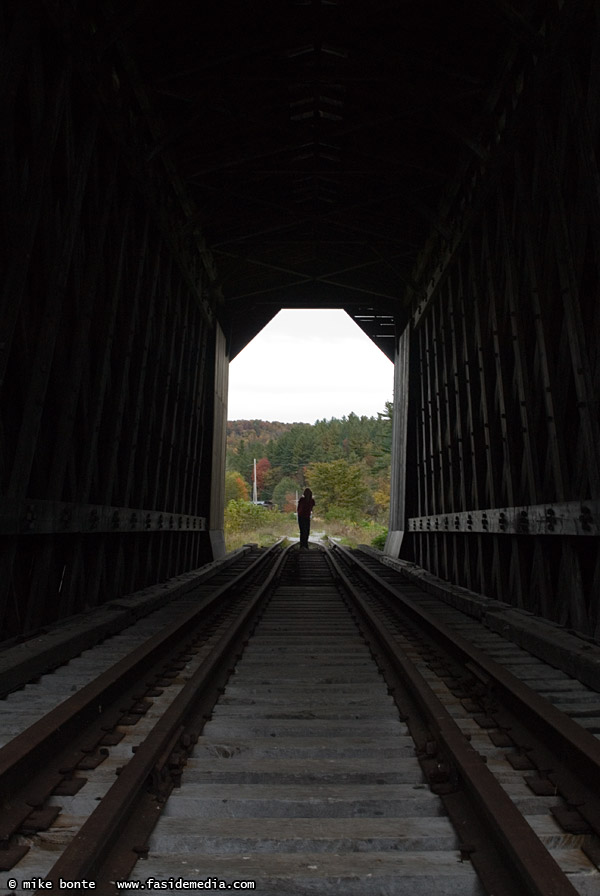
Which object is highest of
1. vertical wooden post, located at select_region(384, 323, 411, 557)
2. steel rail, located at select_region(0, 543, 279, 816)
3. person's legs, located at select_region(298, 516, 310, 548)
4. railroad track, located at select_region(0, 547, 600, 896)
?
vertical wooden post, located at select_region(384, 323, 411, 557)

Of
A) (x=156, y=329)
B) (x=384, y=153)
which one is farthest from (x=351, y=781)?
(x=384, y=153)

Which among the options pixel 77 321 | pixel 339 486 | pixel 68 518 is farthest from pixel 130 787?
pixel 339 486

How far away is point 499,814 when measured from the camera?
95.9 inches

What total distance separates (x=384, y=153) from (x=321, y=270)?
561 cm

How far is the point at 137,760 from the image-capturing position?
2.94 m

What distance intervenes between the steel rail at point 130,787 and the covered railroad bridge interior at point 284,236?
1.84 metres

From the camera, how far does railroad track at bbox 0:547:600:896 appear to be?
226 cm

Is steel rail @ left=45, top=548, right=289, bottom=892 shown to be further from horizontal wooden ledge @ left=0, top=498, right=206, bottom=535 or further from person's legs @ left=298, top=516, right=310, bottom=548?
person's legs @ left=298, top=516, right=310, bottom=548

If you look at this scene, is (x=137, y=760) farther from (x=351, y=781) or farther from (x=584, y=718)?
(x=584, y=718)

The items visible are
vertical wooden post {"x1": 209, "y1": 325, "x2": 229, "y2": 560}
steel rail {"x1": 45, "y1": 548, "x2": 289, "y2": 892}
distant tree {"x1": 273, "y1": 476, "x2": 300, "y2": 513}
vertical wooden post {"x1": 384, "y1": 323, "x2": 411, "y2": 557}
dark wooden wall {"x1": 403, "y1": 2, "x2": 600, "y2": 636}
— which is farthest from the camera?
distant tree {"x1": 273, "y1": 476, "x2": 300, "y2": 513}

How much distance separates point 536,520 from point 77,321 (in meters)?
4.49

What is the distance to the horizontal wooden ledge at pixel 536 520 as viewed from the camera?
Answer: 543 cm

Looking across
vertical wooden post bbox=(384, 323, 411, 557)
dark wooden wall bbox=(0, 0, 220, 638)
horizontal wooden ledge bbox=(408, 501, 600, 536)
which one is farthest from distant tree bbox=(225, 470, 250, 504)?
horizontal wooden ledge bbox=(408, 501, 600, 536)

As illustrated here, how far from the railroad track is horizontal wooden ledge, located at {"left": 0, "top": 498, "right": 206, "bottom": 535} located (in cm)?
132
